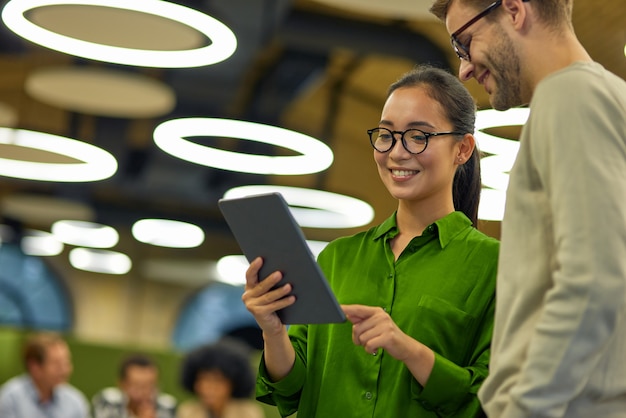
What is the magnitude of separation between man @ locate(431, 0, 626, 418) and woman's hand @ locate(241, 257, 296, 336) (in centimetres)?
51

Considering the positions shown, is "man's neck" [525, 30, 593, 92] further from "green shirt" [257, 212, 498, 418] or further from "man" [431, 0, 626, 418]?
"green shirt" [257, 212, 498, 418]

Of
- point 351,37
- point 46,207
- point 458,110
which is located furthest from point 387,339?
point 46,207

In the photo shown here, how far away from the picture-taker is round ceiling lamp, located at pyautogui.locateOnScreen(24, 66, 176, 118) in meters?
8.63

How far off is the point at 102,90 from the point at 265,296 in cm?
702

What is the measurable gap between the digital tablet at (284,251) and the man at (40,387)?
752 cm

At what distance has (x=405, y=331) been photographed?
2289 millimetres

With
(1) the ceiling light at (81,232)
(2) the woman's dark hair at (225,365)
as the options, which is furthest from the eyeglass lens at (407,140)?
(1) the ceiling light at (81,232)

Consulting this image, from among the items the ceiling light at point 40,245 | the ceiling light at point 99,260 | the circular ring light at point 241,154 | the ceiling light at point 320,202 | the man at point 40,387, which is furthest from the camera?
the ceiling light at point 99,260

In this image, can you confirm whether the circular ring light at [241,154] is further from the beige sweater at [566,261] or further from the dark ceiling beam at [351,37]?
the beige sweater at [566,261]

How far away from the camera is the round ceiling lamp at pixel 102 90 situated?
340 inches

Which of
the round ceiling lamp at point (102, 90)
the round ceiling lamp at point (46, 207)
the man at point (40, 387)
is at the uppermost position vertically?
the round ceiling lamp at point (102, 90)

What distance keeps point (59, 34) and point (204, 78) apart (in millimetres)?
3262

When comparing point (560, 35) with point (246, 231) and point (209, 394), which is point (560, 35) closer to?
point (246, 231)

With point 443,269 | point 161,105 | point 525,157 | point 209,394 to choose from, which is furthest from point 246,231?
point 161,105
